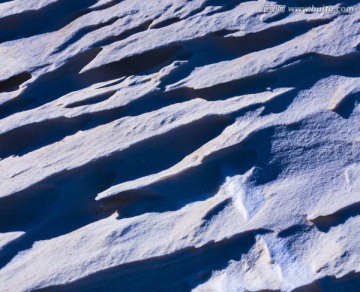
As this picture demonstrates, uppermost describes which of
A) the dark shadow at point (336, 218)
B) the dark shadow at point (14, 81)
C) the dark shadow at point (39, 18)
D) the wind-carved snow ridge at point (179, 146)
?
the dark shadow at point (39, 18)

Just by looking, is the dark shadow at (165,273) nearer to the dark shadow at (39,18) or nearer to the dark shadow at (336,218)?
the dark shadow at (336,218)

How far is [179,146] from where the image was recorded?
1.15m

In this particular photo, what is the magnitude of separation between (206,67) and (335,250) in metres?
0.49

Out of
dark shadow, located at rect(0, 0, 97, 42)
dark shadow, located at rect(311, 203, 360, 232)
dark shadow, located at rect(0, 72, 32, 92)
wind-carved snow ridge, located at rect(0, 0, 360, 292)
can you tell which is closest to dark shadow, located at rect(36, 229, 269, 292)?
wind-carved snow ridge, located at rect(0, 0, 360, 292)

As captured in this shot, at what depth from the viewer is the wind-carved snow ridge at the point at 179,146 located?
3.30 feet

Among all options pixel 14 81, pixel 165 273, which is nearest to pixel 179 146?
pixel 165 273

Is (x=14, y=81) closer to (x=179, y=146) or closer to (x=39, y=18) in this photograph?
(x=39, y=18)

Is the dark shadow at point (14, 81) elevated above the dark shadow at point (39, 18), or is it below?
below

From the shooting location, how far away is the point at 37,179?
3.71 feet

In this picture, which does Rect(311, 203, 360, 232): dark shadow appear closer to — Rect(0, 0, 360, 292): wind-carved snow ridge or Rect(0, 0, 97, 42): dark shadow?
Rect(0, 0, 360, 292): wind-carved snow ridge

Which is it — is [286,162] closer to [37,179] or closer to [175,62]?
[175,62]

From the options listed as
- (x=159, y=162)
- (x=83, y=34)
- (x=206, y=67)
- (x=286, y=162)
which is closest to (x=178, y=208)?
(x=159, y=162)

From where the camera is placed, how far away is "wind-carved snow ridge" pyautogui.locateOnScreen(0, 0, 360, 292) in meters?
1.01

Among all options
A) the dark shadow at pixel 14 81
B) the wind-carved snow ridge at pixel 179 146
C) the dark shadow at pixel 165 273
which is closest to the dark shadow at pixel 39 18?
the wind-carved snow ridge at pixel 179 146
